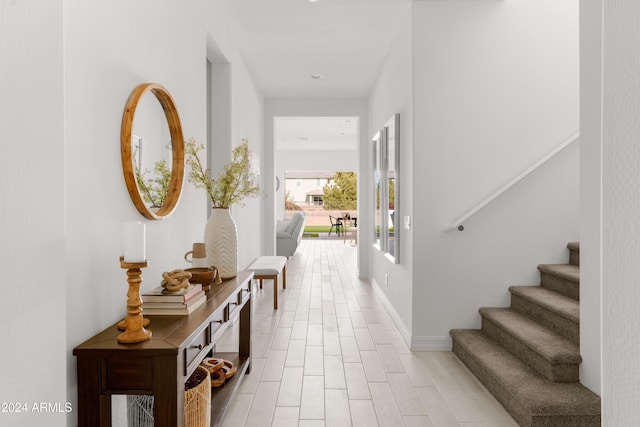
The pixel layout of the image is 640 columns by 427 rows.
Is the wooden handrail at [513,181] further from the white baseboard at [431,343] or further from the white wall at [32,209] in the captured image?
the white wall at [32,209]

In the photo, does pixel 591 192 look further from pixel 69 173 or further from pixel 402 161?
pixel 69 173

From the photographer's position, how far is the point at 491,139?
3.45 meters

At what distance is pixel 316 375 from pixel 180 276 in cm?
146

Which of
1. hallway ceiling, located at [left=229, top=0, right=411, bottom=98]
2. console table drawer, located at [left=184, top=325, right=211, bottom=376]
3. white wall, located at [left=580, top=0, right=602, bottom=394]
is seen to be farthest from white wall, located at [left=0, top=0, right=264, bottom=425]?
white wall, located at [left=580, top=0, right=602, bottom=394]

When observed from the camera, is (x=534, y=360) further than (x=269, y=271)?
No

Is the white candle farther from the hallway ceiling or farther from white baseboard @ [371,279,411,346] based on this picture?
the hallway ceiling

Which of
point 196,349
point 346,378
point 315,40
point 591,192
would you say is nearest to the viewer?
point 196,349

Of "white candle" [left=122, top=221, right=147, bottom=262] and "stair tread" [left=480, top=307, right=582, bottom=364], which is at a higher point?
"white candle" [left=122, top=221, right=147, bottom=262]

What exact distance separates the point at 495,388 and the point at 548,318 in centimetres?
68

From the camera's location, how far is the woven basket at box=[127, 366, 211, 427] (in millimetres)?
1899

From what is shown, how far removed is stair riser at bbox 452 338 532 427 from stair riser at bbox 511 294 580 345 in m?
0.53

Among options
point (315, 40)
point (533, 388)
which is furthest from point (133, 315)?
point (315, 40)

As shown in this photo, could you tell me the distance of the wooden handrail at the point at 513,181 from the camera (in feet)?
10.8

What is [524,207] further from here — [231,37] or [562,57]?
[231,37]
